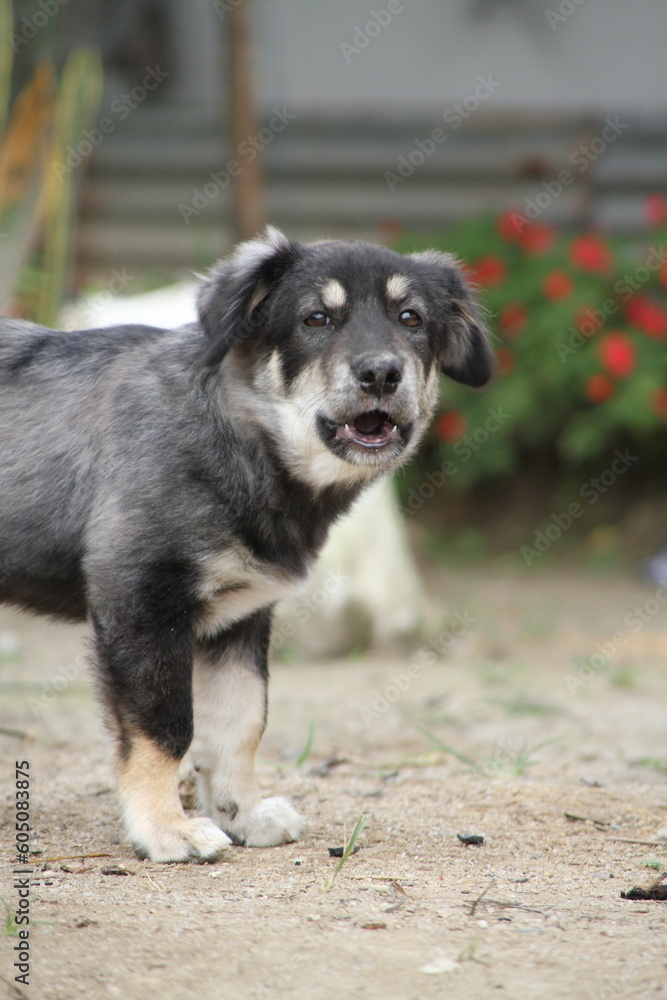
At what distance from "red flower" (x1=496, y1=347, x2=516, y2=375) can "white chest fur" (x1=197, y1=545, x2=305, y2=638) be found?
5.82 m

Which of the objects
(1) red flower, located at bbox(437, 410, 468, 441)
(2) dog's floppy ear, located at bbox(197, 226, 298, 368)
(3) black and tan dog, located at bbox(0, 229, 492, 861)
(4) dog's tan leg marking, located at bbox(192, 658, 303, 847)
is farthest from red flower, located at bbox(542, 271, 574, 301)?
(4) dog's tan leg marking, located at bbox(192, 658, 303, 847)

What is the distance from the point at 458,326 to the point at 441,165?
6.55 metres

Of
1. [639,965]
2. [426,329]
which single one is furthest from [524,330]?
[639,965]

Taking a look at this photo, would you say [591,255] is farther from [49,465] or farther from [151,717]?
[151,717]

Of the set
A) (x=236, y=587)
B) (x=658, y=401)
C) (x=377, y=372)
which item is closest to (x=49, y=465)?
(x=236, y=587)

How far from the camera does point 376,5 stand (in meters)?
10.1

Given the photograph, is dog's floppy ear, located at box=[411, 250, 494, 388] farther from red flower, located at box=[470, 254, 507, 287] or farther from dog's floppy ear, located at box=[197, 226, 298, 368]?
red flower, located at box=[470, 254, 507, 287]

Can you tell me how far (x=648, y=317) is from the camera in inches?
344

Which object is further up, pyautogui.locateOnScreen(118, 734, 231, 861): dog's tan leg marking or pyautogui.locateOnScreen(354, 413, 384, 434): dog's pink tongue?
pyautogui.locateOnScreen(354, 413, 384, 434): dog's pink tongue

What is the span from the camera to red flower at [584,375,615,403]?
8734 millimetres

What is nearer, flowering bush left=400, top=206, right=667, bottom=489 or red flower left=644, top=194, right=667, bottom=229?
flowering bush left=400, top=206, right=667, bottom=489

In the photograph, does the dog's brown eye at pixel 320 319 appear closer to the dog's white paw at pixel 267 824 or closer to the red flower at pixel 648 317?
the dog's white paw at pixel 267 824

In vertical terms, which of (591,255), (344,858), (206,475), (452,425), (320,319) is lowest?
(344,858)

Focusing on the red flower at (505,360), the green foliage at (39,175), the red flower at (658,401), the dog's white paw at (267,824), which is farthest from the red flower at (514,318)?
the dog's white paw at (267,824)
